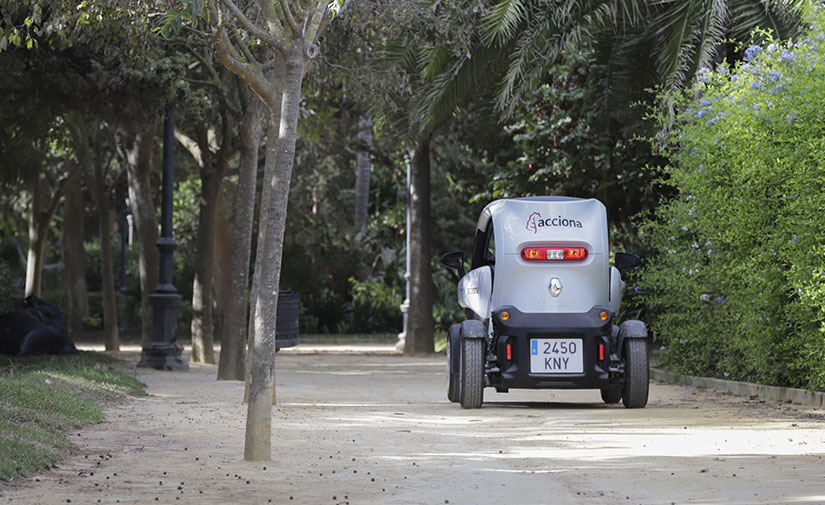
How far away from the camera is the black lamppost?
1806 cm

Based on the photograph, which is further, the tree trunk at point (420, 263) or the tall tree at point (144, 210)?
the tree trunk at point (420, 263)

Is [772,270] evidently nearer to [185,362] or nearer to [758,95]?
[758,95]

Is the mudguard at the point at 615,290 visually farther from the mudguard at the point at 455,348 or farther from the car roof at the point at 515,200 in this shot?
the mudguard at the point at 455,348

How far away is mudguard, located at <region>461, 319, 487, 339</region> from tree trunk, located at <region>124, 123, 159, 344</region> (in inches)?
456

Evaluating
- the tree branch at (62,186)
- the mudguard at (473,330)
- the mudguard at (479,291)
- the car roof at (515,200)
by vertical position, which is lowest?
the mudguard at (473,330)

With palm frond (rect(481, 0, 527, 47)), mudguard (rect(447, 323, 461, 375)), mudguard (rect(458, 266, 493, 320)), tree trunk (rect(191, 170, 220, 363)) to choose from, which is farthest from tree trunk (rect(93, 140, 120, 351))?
mudguard (rect(447, 323, 461, 375))

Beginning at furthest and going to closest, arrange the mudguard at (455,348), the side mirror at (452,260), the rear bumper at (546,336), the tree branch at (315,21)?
1. the side mirror at (452,260)
2. the mudguard at (455,348)
3. the rear bumper at (546,336)
4. the tree branch at (315,21)

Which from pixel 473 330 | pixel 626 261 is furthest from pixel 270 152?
pixel 626 261

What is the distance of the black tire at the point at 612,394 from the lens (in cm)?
1278

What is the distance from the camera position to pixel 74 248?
30.5 meters

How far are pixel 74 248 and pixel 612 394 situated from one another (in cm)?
2107

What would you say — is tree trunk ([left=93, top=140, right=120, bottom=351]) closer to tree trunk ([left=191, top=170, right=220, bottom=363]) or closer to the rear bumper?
tree trunk ([left=191, top=170, right=220, bottom=363])

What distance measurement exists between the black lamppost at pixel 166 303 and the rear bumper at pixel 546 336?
7896 mm

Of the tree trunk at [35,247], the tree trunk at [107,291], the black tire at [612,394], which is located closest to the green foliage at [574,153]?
the tree trunk at [107,291]
